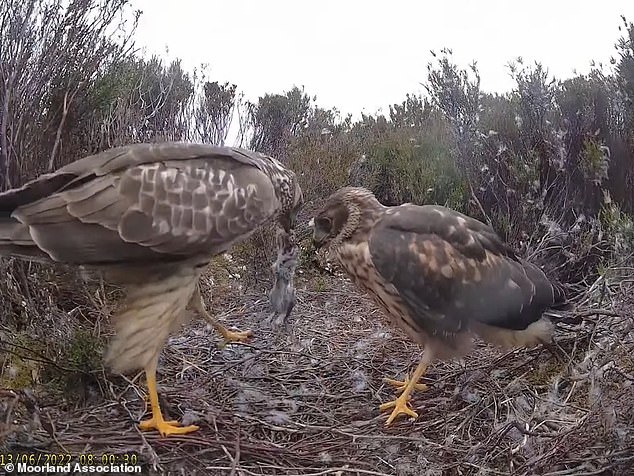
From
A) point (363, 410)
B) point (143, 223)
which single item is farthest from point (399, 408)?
point (143, 223)

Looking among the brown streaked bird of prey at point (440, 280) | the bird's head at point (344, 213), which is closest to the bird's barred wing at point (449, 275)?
the brown streaked bird of prey at point (440, 280)

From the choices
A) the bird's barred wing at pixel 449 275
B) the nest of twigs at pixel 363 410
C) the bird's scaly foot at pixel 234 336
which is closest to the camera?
the nest of twigs at pixel 363 410

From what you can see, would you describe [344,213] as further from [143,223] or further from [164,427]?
[164,427]

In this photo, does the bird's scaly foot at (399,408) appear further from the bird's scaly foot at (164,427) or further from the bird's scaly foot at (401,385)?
the bird's scaly foot at (164,427)

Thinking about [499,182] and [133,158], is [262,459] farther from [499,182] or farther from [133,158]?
[499,182]

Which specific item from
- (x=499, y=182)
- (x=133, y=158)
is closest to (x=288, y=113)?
(x=499, y=182)
